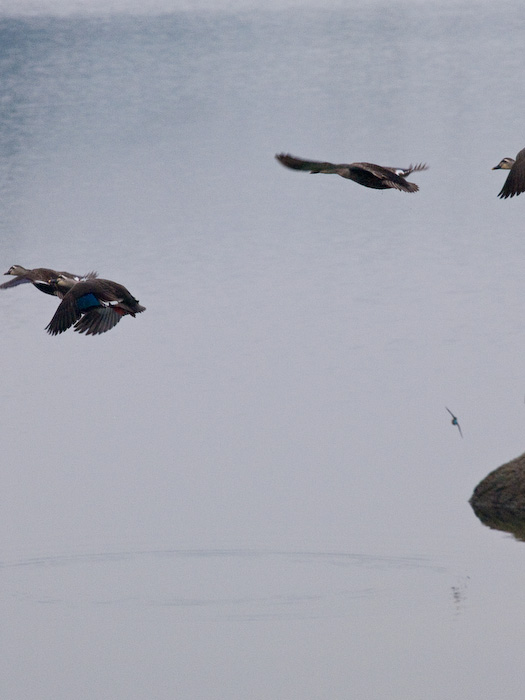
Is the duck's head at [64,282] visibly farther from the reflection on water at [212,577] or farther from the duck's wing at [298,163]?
the reflection on water at [212,577]

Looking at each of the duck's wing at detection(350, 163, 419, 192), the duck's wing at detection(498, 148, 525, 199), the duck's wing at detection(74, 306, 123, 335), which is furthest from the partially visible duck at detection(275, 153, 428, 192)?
the duck's wing at detection(74, 306, 123, 335)

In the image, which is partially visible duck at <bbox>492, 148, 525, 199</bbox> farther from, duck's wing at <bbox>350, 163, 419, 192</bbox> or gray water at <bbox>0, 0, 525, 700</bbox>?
gray water at <bbox>0, 0, 525, 700</bbox>

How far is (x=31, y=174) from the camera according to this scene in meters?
72.6

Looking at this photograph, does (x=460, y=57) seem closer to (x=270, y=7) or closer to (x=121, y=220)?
(x=270, y=7)

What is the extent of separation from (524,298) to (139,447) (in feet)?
45.5

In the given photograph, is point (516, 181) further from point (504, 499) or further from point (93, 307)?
point (504, 499)

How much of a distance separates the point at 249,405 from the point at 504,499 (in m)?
8.70

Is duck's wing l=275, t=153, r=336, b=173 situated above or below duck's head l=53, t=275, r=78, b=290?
below

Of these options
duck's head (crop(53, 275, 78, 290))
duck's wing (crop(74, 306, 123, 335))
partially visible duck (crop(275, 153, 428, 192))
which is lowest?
duck's wing (crop(74, 306, 123, 335))

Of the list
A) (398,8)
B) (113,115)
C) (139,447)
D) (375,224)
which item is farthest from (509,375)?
(398,8)

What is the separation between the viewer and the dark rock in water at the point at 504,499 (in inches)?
1131

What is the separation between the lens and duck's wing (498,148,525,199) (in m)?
21.0

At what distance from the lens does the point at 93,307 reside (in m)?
21.0

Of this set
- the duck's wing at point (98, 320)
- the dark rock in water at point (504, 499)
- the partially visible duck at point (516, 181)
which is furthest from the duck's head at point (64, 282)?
the dark rock in water at point (504, 499)
